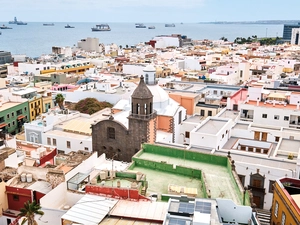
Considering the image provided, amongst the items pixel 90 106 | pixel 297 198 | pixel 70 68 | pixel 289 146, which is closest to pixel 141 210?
pixel 297 198

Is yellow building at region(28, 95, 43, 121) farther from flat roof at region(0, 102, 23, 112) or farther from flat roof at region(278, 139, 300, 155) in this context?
flat roof at region(278, 139, 300, 155)

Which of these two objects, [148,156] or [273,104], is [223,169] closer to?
[148,156]

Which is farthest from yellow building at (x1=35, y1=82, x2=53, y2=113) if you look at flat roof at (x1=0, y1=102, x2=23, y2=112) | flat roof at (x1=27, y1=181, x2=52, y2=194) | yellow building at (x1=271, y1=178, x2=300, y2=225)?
yellow building at (x1=271, y1=178, x2=300, y2=225)

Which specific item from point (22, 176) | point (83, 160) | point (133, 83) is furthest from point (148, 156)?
point (133, 83)

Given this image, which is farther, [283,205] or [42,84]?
[42,84]

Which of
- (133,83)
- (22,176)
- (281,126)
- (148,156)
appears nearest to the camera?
(22,176)

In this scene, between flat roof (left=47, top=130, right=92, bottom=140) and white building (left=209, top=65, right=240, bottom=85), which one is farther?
white building (left=209, top=65, right=240, bottom=85)
